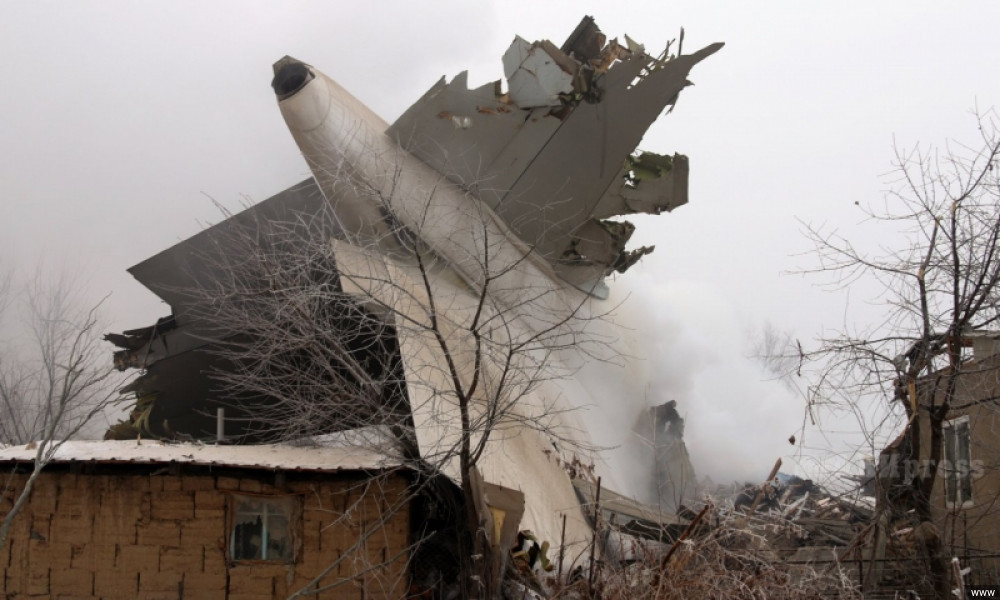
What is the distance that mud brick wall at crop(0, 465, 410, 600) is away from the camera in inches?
342

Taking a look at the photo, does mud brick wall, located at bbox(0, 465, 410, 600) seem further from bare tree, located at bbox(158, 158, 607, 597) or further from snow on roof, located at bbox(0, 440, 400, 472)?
bare tree, located at bbox(158, 158, 607, 597)

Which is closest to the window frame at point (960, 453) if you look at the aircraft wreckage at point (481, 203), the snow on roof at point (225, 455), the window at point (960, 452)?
the window at point (960, 452)

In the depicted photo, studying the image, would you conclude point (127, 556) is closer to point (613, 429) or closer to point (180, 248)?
point (180, 248)

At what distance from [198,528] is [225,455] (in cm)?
75

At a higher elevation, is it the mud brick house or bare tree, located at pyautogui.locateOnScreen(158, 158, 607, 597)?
bare tree, located at pyautogui.locateOnScreen(158, 158, 607, 597)

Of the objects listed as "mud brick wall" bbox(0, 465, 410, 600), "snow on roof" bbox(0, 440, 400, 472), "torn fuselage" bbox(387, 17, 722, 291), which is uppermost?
"torn fuselage" bbox(387, 17, 722, 291)

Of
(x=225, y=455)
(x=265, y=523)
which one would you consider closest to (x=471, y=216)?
(x=225, y=455)

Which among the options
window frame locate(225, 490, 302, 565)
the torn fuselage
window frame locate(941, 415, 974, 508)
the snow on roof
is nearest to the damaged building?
the torn fuselage

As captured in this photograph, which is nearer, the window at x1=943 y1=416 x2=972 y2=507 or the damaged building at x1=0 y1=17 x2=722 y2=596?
the window at x1=943 y1=416 x2=972 y2=507

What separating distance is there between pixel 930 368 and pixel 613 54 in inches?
267

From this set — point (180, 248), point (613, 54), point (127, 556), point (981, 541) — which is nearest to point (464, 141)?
point (613, 54)

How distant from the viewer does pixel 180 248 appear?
46.6 feet

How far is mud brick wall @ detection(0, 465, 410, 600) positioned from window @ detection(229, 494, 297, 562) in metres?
0.08

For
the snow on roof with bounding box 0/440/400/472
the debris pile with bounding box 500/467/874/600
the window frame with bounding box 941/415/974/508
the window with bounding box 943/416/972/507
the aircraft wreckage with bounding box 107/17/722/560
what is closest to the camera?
the debris pile with bounding box 500/467/874/600
